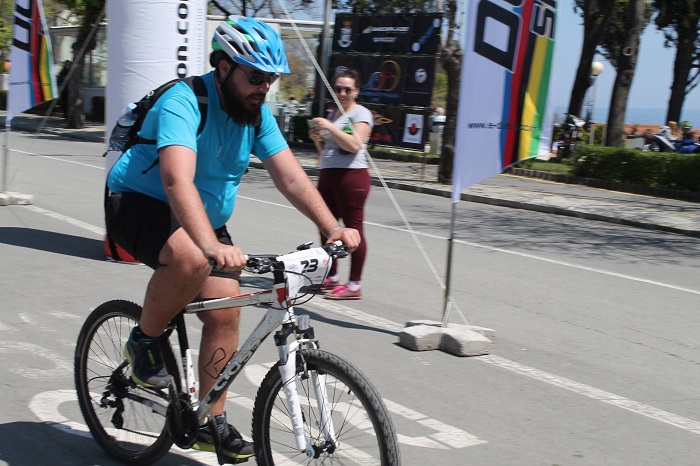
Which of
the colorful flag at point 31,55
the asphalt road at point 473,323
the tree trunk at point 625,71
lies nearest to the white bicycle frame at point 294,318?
the asphalt road at point 473,323

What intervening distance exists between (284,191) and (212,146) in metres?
0.36

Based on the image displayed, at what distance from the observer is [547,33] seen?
21.5 ft

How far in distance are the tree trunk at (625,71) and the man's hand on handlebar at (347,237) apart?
1952 centimetres

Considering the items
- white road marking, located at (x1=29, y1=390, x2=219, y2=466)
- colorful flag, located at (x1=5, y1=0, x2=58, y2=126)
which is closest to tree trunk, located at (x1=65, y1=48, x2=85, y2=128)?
colorful flag, located at (x1=5, y1=0, x2=58, y2=126)

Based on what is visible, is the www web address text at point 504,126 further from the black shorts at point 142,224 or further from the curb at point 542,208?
the curb at point 542,208

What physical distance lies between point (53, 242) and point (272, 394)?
656cm

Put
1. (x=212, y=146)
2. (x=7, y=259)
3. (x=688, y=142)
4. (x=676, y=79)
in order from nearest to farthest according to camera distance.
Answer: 1. (x=212, y=146)
2. (x=7, y=259)
3. (x=688, y=142)
4. (x=676, y=79)

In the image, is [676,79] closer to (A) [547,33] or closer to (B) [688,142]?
(B) [688,142]

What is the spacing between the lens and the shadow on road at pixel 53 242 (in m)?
8.80

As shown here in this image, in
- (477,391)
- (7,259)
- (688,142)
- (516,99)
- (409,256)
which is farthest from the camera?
(688,142)

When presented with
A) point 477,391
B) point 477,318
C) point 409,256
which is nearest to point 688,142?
point 409,256

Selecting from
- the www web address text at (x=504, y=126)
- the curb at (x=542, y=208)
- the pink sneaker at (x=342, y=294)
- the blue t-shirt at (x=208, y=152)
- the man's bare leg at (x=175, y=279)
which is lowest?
Result: the pink sneaker at (x=342, y=294)

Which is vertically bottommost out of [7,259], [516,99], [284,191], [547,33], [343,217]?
[7,259]

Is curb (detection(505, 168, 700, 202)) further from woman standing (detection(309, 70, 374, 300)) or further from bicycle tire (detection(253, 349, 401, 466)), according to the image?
bicycle tire (detection(253, 349, 401, 466))
